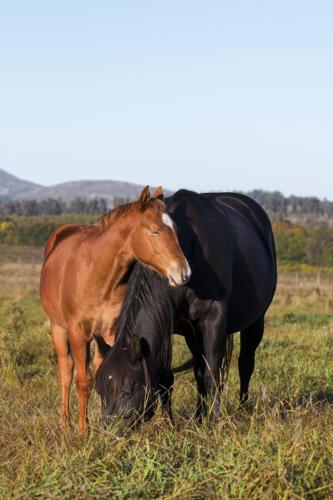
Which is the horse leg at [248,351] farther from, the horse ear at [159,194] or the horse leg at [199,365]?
the horse ear at [159,194]

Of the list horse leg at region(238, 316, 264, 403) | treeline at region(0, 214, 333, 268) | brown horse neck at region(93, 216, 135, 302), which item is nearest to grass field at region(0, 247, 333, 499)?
brown horse neck at region(93, 216, 135, 302)

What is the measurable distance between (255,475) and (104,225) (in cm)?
298

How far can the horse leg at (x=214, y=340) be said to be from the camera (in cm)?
571

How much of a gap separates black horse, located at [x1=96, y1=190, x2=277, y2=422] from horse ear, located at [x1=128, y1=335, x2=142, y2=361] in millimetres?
10

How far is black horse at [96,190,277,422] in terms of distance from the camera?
16.1 ft

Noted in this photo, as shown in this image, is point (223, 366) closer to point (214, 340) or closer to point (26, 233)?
point (214, 340)

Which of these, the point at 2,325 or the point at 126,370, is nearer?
the point at 126,370

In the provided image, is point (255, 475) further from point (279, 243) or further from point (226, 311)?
point (279, 243)

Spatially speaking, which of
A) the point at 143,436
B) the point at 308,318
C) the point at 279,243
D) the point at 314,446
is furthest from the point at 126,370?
the point at 279,243

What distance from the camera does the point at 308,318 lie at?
1672 cm

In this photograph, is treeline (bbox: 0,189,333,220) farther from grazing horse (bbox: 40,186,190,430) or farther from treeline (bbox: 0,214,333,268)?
grazing horse (bbox: 40,186,190,430)

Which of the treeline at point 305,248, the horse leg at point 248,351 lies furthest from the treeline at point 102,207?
the horse leg at point 248,351

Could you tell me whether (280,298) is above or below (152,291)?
below

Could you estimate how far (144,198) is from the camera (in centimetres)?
561
